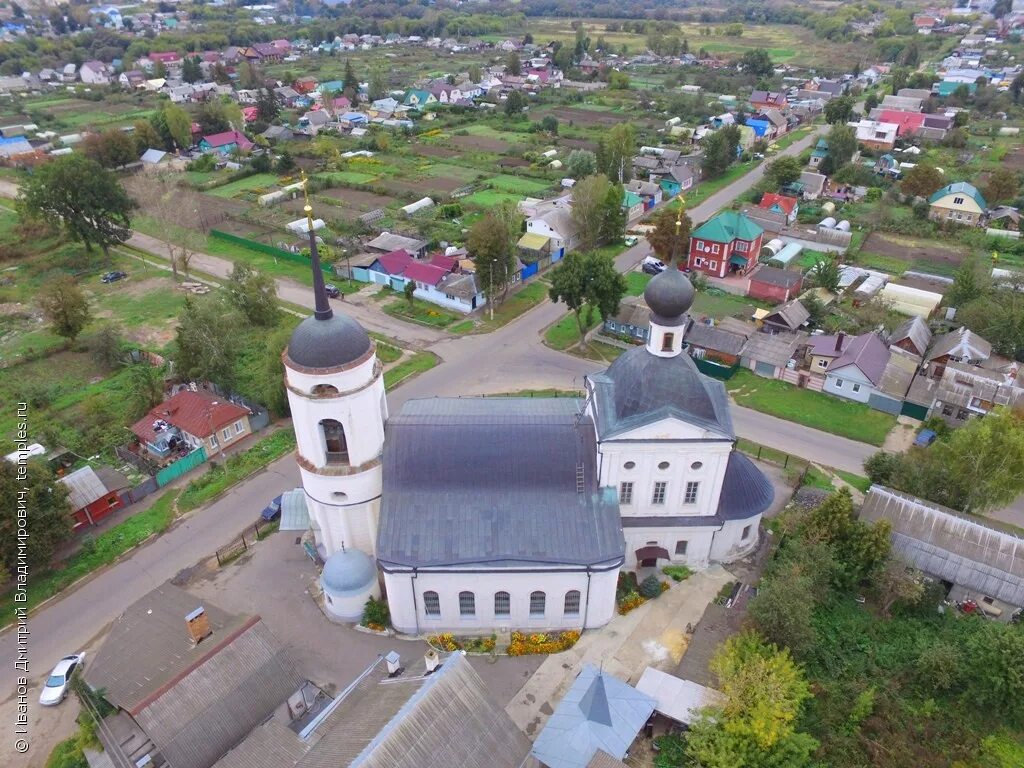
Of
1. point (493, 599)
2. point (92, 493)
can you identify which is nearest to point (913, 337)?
point (493, 599)

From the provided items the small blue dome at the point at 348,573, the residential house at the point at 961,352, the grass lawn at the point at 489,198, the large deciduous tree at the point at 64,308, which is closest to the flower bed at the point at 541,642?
the small blue dome at the point at 348,573

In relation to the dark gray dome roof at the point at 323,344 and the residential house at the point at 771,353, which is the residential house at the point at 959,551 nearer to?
the residential house at the point at 771,353

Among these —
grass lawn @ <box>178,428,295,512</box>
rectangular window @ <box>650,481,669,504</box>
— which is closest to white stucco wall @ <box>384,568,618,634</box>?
rectangular window @ <box>650,481,669,504</box>

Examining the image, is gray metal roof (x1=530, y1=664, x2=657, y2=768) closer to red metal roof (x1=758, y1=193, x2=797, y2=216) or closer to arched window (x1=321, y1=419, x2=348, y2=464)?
arched window (x1=321, y1=419, x2=348, y2=464)

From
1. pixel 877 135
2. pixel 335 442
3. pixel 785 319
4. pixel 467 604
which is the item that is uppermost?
pixel 335 442

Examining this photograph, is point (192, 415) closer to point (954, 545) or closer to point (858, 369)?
point (954, 545)

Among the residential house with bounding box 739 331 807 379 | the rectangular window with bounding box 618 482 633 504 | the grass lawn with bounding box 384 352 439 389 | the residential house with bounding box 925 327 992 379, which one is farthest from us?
the grass lawn with bounding box 384 352 439 389

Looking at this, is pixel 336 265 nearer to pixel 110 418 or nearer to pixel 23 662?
pixel 110 418
